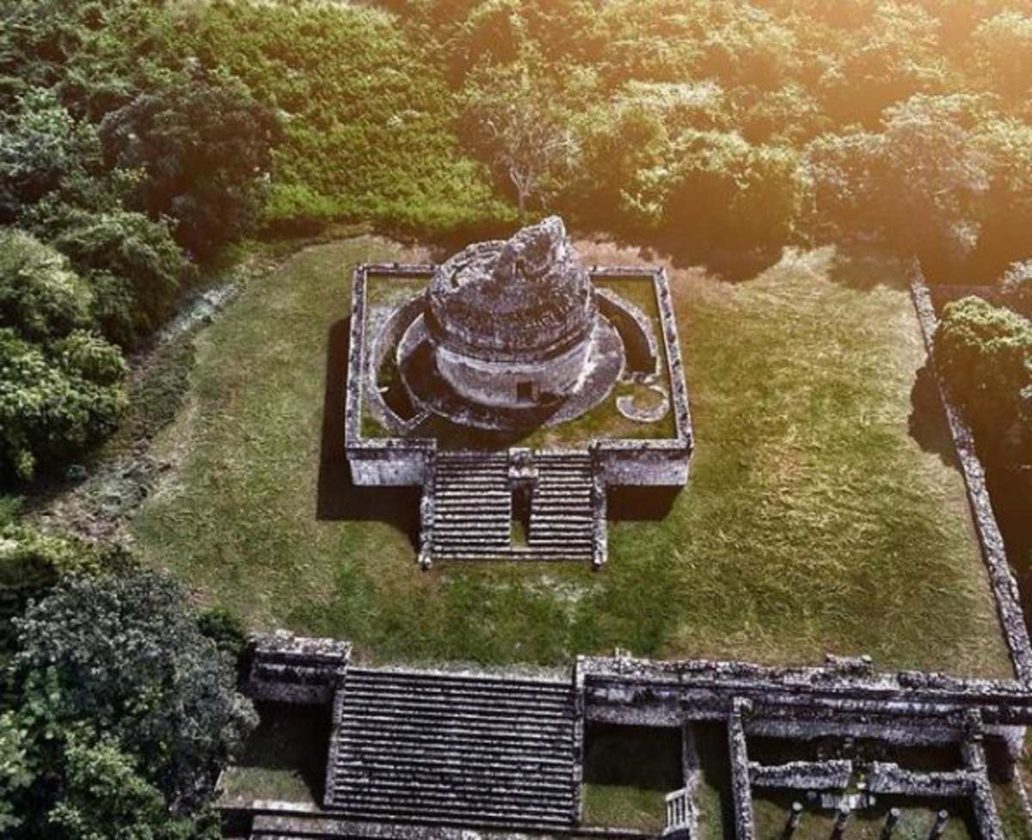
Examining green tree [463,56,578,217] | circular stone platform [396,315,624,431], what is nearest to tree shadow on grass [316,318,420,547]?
circular stone platform [396,315,624,431]

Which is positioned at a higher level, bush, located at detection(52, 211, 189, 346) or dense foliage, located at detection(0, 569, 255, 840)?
bush, located at detection(52, 211, 189, 346)

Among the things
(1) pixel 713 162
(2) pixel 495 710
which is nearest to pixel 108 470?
(2) pixel 495 710

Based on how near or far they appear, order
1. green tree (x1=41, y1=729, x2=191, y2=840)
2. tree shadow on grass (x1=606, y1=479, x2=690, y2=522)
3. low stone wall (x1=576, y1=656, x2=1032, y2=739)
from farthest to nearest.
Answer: tree shadow on grass (x1=606, y1=479, x2=690, y2=522) → low stone wall (x1=576, y1=656, x2=1032, y2=739) → green tree (x1=41, y1=729, x2=191, y2=840)

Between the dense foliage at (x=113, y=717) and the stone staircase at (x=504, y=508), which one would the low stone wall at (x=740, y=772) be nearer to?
the stone staircase at (x=504, y=508)

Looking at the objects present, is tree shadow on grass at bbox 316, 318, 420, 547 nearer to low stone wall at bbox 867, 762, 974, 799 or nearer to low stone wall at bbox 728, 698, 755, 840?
low stone wall at bbox 728, 698, 755, 840

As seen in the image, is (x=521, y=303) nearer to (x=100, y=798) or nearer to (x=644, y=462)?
(x=644, y=462)

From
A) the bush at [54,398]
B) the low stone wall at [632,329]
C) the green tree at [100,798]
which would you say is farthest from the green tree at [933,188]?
the green tree at [100,798]
